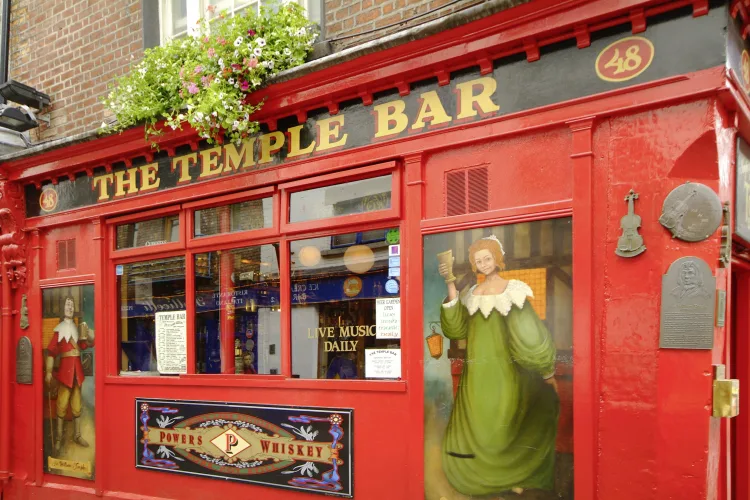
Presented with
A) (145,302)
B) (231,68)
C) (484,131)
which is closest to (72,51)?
(145,302)

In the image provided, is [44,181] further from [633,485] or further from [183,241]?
[633,485]

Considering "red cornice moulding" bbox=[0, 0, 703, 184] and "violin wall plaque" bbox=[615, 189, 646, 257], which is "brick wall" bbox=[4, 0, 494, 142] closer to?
"red cornice moulding" bbox=[0, 0, 703, 184]

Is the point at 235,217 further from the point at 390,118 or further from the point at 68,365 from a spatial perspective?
the point at 68,365

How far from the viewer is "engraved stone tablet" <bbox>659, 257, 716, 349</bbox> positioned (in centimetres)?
405

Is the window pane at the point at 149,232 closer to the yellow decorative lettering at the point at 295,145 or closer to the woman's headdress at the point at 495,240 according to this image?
the yellow decorative lettering at the point at 295,145

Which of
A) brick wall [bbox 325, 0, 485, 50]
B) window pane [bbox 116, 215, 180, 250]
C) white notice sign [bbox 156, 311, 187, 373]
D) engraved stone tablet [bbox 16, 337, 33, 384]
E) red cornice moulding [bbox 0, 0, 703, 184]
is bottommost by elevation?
engraved stone tablet [bbox 16, 337, 33, 384]

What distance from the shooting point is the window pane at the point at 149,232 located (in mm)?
7117

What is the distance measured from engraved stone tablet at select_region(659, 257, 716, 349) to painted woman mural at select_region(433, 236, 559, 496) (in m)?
0.79

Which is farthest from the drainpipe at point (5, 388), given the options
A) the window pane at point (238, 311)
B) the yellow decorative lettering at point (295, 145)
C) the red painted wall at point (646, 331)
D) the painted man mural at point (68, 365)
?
the red painted wall at point (646, 331)

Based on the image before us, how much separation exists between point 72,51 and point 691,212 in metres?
7.30

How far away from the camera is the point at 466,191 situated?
5.14m

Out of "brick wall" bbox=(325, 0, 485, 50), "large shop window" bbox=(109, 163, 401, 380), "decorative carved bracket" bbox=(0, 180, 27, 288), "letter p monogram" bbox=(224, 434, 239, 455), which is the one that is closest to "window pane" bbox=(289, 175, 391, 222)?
"large shop window" bbox=(109, 163, 401, 380)

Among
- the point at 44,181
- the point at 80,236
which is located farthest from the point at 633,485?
the point at 44,181

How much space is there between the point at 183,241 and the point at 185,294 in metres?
0.54
